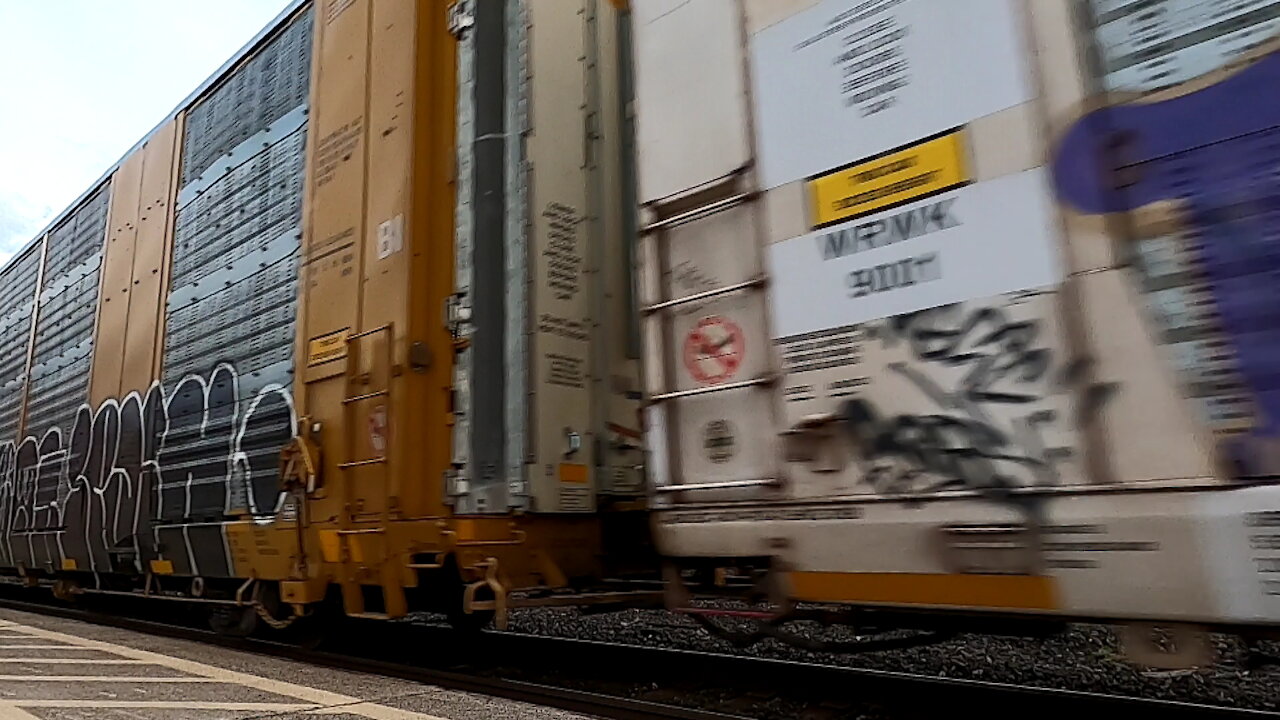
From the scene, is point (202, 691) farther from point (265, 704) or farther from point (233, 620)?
point (233, 620)

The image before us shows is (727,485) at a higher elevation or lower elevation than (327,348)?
lower

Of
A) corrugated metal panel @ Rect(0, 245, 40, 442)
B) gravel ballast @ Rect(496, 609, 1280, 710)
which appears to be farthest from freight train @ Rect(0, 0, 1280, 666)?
corrugated metal panel @ Rect(0, 245, 40, 442)

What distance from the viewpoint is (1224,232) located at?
2332mm

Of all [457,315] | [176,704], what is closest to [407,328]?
[457,315]

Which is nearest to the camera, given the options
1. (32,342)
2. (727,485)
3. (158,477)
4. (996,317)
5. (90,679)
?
(996,317)

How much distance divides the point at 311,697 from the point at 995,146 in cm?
354

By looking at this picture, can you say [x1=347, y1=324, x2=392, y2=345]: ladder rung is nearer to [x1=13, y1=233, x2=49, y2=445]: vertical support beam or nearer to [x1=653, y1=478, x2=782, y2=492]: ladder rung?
[x1=653, y1=478, x2=782, y2=492]: ladder rung

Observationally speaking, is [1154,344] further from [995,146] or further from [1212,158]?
[995,146]

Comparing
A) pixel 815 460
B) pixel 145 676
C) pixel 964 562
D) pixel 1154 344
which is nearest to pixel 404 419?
pixel 145 676

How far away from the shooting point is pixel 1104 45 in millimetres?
2621

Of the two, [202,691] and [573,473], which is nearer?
[202,691]

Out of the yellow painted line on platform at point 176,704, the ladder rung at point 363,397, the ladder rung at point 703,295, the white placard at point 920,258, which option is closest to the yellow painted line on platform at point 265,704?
the yellow painted line on platform at point 176,704

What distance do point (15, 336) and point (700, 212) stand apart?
1161 centimetres

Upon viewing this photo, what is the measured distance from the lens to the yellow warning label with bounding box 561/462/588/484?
4.79m
